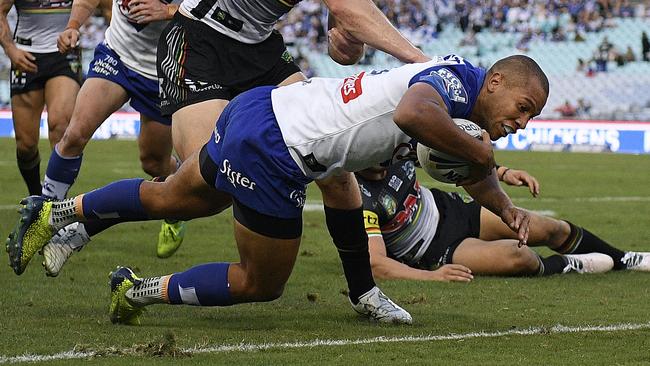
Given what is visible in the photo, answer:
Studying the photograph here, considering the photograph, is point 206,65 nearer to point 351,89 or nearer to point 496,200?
point 351,89

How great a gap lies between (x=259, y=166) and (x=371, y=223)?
2377mm

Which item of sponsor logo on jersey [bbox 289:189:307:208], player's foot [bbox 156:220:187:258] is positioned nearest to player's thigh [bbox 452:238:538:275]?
player's foot [bbox 156:220:187:258]

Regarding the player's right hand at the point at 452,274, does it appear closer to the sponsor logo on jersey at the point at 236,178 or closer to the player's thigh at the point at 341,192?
the player's thigh at the point at 341,192

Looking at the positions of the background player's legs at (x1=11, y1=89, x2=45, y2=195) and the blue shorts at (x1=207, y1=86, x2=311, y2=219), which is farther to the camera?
the background player's legs at (x1=11, y1=89, x2=45, y2=195)

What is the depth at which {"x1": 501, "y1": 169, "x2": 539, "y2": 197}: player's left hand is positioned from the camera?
239 inches

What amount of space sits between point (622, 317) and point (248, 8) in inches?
101

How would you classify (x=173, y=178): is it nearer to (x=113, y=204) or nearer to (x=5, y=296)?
(x=113, y=204)

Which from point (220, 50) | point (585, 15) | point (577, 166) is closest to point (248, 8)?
point (220, 50)

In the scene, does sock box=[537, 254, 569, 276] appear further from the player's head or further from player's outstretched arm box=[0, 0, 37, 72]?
player's outstretched arm box=[0, 0, 37, 72]

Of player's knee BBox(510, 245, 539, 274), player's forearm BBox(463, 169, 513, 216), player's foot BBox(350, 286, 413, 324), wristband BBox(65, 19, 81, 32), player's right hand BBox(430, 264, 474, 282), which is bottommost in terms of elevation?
wristband BBox(65, 19, 81, 32)

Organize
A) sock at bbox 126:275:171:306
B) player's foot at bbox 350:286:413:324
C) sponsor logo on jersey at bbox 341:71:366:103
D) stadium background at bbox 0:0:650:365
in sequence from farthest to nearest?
player's foot at bbox 350:286:413:324
sock at bbox 126:275:171:306
sponsor logo on jersey at bbox 341:71:366:103
stadium background at bbox 0:0:650:365

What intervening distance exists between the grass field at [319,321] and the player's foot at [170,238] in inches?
3.9

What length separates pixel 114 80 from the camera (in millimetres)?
7574

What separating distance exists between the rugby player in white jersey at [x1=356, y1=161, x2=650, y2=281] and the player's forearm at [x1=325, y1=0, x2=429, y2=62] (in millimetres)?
1686
